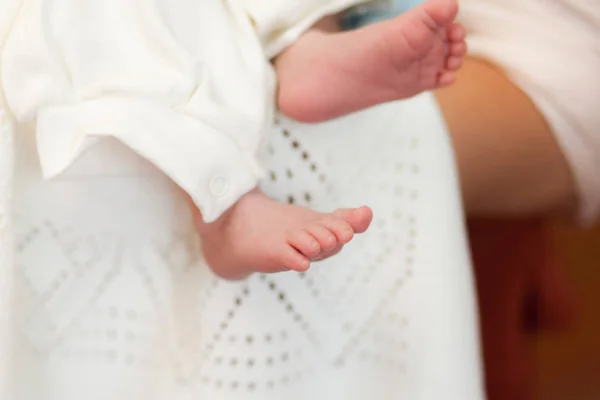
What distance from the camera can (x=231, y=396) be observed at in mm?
526

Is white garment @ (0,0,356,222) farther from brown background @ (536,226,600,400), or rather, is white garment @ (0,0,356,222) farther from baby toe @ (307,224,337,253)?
brown background @ (536,226,600,400)

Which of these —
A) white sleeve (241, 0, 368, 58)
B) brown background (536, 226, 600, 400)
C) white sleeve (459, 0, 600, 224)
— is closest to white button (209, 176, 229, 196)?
white sleeve (241, 0, 368, 58)

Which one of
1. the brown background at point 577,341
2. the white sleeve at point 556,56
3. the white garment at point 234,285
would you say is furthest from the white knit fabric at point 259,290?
the brown background at point 577,341

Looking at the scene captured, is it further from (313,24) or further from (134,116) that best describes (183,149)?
(313,24)

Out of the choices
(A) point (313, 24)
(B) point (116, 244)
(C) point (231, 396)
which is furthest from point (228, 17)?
(C) point (231, 396)

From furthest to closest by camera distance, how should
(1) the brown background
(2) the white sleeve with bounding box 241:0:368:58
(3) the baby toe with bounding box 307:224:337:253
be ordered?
(1) the brown background → (2) the white sleeve with bounding box 241:0:368:58 → (3) the baby toe with bounding box 307:224:337:253

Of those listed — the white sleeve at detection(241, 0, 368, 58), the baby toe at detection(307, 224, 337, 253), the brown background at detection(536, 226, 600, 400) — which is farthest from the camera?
the brown background at detection(536, 226, 600, 400)

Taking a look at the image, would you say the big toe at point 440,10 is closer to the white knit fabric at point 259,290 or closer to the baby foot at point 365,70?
the baby foot at point 365,70

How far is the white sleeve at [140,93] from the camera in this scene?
0.47m

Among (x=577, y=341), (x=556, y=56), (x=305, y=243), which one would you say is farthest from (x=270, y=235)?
(x=577, y=341)

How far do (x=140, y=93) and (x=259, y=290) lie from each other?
19 cm

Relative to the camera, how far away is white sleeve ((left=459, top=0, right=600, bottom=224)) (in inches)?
24.2

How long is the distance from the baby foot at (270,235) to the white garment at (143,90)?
21mm

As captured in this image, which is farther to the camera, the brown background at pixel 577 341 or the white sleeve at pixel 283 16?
the brown background at pixel 577 341
